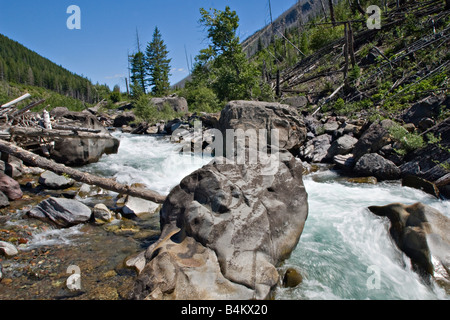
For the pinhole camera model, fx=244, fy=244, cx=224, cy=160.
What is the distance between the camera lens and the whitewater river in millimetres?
2938

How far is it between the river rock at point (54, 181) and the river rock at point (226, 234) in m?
4.03

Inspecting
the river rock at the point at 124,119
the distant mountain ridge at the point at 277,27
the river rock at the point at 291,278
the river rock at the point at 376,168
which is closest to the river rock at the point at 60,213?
the river rock at the point at 291,278

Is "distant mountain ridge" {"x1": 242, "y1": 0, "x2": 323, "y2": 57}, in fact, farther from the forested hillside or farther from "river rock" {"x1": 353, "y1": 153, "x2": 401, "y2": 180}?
the forested hillside

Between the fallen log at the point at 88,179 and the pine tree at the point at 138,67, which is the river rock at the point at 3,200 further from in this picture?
the pine tree at the point at 138,67

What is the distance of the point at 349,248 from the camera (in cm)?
378

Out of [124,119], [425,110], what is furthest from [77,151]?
[124,119]

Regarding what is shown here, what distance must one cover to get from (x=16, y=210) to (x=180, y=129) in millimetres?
11356

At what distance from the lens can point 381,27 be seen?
14.1 meters

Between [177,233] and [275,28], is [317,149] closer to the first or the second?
[177,233]

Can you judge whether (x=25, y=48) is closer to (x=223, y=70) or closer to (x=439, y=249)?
(x=223, y=70)

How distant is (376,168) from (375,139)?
39.8 inches

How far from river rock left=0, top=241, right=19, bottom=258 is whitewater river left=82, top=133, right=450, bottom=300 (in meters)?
3.37

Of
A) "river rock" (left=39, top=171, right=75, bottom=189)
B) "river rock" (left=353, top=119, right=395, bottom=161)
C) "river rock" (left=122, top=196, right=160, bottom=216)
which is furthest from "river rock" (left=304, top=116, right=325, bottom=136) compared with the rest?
"river rock" (left=39, top=171, right=75, bottom=189)
